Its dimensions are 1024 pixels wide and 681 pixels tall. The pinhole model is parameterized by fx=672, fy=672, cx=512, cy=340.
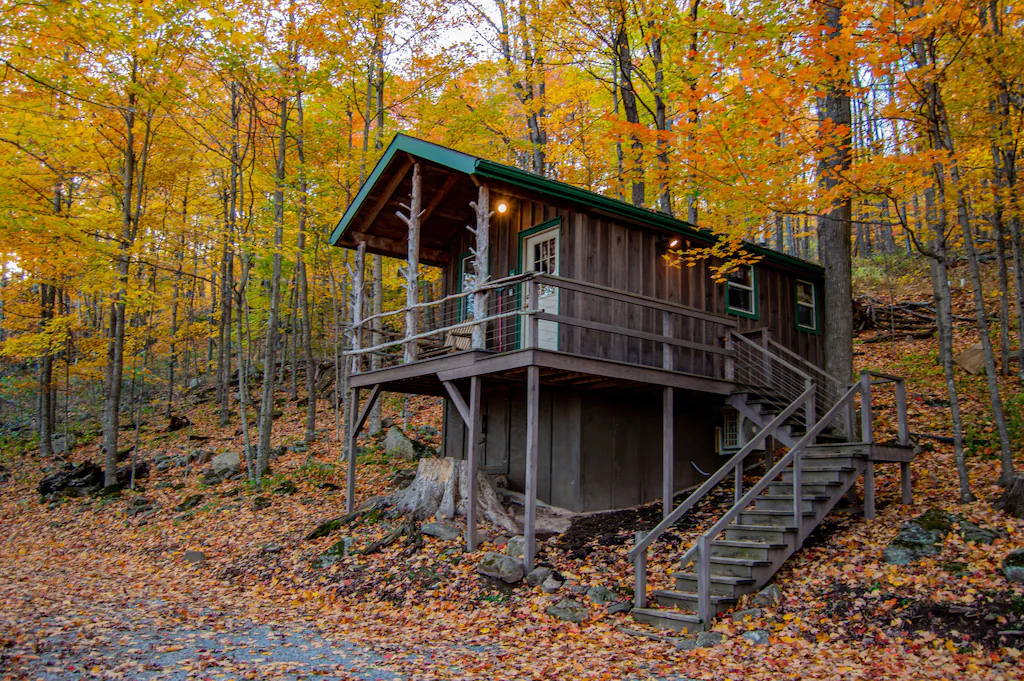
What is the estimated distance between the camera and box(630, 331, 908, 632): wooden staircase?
754cm

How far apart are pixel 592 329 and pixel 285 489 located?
8498mm

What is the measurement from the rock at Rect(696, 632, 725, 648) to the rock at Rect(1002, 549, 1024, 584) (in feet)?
9.74

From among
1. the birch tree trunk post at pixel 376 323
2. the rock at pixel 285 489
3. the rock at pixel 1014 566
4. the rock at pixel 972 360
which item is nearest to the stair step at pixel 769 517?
the rock at pixel 1014 566

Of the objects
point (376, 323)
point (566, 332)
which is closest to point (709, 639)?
point (566, 332)

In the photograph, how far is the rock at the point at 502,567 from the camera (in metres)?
9.02

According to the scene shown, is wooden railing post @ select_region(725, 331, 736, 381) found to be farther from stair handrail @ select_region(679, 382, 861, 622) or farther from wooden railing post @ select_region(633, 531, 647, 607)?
wooden railing post @ select_region(633, 531, 647, 607)

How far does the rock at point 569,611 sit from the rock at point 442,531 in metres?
2.95

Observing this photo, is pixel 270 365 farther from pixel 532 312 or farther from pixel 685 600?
pixel 685 600

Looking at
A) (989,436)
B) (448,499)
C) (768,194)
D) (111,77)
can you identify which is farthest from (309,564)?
(111,77)

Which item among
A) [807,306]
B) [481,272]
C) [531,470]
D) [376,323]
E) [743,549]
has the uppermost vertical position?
[807,306]

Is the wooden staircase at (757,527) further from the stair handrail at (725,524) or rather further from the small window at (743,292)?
the small window at (743,292)

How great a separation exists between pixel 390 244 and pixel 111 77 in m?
7.80

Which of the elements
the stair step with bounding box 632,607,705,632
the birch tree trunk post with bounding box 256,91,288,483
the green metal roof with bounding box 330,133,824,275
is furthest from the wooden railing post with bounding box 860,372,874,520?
the birch tree trunk post with bounding box 256,91,288,483

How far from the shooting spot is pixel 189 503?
15.3m
